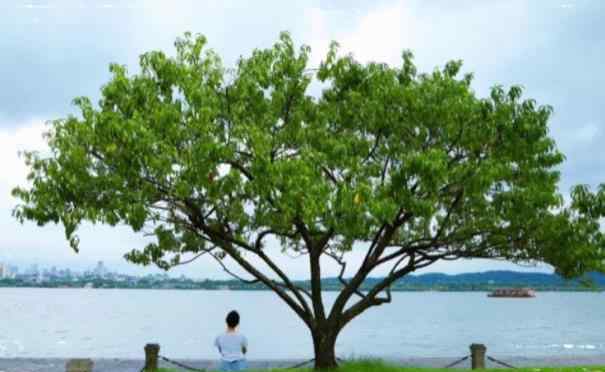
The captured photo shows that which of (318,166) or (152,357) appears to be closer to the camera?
(318,166)

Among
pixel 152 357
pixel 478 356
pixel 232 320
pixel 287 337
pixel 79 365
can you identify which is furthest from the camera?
pixel 287 337

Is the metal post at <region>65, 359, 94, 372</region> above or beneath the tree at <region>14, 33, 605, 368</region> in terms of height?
beneath

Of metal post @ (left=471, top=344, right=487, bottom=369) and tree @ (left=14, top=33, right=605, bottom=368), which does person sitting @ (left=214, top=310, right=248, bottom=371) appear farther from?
metal post @ (left=471, top=344, right=487, bottom=369)

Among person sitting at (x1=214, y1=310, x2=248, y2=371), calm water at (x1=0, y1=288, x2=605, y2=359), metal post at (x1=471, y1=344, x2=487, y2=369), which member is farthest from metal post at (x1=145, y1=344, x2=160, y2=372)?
calm water at (x1=0, y1=288, x2=605, y2=359)

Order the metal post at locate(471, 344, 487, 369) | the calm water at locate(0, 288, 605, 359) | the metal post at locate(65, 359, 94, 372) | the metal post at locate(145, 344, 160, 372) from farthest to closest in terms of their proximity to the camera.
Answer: the calm water at locate(0, 288, 605, 359) → the metal post at locate(471, 344, 487, 369) → the metal post at locate(145, 344, 160, 372) → the metal post at locate(65, 359, 94, 372)

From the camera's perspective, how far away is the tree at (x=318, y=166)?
17328mm

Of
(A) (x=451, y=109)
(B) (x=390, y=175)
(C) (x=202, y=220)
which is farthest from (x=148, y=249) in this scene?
(A) (x=451, y=109)

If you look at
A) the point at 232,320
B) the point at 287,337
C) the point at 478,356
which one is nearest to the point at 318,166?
the point at 232,320

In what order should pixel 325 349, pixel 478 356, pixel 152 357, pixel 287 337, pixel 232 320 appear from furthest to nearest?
1. pixel 287 337
2. pixel 478 356
3. pixel 152 357
4. pixel 325 349
5. pixel 232 320

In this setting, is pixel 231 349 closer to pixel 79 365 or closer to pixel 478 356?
pixel 79 365

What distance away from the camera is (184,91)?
1834 cm

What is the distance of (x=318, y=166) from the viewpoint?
17938mm

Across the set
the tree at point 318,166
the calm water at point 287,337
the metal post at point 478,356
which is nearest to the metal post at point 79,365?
the tree at point 318,166

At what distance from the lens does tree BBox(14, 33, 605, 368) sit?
1733 centimetres
